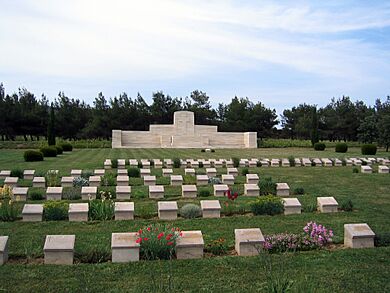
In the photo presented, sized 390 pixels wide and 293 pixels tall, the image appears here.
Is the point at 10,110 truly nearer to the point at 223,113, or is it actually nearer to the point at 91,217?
the point at 223,113

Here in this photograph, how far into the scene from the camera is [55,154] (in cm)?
2680

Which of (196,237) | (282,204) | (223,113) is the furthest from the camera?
(223,113)

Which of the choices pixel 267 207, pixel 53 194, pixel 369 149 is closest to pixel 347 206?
pixel 267 207

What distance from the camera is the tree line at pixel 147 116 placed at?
169 ft

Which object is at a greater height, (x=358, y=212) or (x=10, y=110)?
(x=10, y=110)

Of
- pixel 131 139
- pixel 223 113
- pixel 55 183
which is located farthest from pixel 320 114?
pixel 55 183

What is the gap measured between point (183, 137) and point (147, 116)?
14.9 metres

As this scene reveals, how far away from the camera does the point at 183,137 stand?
47.6 meters

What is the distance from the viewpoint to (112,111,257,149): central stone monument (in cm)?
4716

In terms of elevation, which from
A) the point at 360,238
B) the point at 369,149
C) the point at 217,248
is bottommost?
the point at 369,149

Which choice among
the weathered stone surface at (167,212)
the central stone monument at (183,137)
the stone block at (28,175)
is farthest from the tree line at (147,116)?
the weathered stone surface at (167,212)

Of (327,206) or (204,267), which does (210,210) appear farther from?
(204,267)

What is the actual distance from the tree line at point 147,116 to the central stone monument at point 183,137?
8501 mm

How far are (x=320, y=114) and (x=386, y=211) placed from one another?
188 ft
